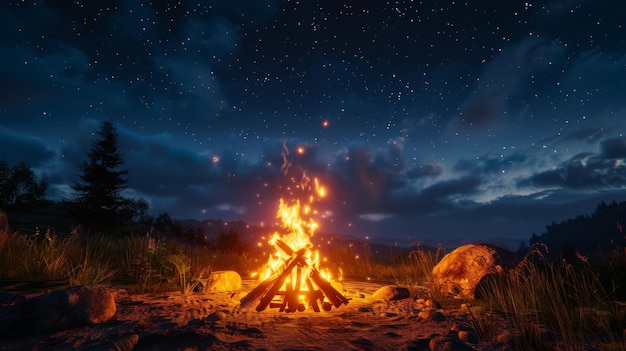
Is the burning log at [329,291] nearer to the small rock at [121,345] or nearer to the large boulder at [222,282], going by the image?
the large boulder at [222,282]

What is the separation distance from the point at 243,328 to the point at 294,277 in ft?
8.82

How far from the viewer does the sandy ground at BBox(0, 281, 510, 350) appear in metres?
3.87

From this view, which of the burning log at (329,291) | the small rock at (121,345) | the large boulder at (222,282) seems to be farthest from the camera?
the large boulder at (222,282)

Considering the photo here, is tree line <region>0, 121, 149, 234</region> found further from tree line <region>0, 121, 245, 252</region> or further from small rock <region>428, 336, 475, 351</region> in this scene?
small rock <region>428, 336, 475, 351</region>

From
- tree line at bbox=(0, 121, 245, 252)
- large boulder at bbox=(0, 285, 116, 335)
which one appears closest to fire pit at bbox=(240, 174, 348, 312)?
large boulder at bbox=(0, 285, 116, 335)

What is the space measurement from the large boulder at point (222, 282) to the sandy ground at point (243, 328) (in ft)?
2.49

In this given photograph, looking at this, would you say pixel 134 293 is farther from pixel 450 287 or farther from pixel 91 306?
pixel 450 287

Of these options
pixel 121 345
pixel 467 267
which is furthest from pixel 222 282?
pixel 467 267

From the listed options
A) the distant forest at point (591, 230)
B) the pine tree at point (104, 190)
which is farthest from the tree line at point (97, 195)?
the distant forest at point (591, 230)

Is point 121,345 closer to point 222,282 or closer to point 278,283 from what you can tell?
point 278,283

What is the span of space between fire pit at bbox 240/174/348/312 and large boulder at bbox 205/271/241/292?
90 centimetres

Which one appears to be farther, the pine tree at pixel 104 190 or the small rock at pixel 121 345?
the pine tree at pixel 104 190

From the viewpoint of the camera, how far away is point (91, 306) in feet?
15.4

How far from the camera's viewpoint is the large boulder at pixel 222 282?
7.43 metres
